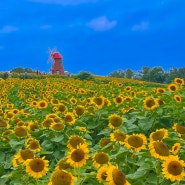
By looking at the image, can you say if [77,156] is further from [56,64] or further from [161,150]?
[56,64]

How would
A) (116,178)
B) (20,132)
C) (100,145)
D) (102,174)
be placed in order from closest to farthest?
1. (116,178)
2. (102,174)
3. (100,145)
4. (20,132)

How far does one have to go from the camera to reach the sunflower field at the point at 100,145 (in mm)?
3605

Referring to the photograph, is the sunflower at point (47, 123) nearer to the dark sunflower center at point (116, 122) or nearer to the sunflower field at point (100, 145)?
the sunflower field at point (100, 145)

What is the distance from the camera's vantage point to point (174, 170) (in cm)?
329

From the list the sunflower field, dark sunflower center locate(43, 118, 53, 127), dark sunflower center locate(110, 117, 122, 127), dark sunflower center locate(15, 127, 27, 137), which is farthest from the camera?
dark sunflower center locate(43, 118, 53, 127)

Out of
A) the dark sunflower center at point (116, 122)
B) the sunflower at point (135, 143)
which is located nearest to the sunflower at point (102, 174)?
the sunflower at point (135, 143)

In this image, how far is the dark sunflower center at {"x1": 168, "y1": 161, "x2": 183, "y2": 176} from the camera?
3.28 meters

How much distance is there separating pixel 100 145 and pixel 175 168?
1.78 m

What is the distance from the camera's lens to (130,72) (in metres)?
90.5

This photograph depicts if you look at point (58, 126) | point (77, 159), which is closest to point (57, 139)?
point (58, 126)

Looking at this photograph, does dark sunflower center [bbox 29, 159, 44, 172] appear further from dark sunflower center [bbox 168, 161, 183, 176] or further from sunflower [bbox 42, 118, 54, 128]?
sunflower [bbox 42, 118, 54, 128]

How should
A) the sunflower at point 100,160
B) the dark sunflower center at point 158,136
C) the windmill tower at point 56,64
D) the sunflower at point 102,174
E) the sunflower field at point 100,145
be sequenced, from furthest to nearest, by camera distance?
the windmill tower at point 56,64, the dark sunflower center at point 158,136, the sunflower at point 100,160, the sunflower field at point 100,145, the sunflower at point 102,174

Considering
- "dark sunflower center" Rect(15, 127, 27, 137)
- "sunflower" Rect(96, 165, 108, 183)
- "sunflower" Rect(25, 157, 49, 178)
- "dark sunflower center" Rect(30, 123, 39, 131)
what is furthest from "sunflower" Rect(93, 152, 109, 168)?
"dark sunflower center" Rect(30, 123, 39, 131)

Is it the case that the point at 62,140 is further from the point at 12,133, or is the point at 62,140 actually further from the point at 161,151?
the point at 161,151
